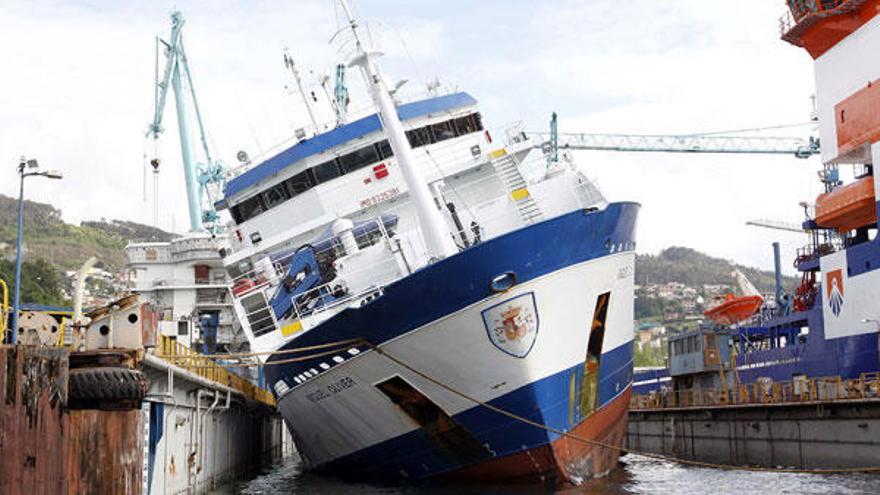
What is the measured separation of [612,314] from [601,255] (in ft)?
6.16

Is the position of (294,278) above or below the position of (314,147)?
below

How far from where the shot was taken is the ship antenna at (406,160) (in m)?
22.2

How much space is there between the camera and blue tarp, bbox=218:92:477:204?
94.1 ft

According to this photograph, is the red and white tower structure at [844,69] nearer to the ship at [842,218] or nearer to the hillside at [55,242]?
the ship at [842,218]

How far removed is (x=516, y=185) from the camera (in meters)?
27.0

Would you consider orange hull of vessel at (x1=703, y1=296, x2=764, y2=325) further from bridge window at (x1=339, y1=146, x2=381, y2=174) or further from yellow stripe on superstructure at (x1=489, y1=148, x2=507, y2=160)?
bridge window at (x1=339, y1=146, x2=381, y2=174)

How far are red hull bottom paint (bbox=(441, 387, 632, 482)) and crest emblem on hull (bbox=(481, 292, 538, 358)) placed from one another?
2325 millimetres

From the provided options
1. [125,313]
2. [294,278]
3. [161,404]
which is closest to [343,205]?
[294,278]

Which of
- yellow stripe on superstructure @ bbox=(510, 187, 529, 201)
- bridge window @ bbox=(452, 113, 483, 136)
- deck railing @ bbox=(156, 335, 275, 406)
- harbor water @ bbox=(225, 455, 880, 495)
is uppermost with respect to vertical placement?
bridge window @ bbox=(452, 113, 483, 136)

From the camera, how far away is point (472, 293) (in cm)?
2045

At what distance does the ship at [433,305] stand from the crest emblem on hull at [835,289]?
10504 mm

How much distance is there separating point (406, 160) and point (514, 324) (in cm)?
468

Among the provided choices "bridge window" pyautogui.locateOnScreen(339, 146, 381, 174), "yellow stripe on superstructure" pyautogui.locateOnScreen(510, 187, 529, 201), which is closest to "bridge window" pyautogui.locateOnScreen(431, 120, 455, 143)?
"bridge window" pyautogui.locateOnScreen(339, 146, 381, 174)

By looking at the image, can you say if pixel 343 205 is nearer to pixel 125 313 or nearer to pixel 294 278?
pixel 294 278
